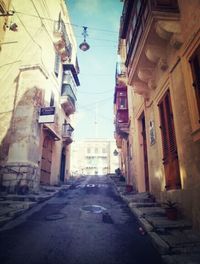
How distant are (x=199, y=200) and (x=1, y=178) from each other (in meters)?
9.81

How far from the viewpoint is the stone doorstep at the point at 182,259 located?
3.07 meters

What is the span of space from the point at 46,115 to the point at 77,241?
8.96 m

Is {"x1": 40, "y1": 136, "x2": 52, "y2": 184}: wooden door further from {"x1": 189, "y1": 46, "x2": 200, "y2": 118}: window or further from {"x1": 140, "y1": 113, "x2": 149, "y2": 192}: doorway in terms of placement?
{"x1": 189, "y1": 46, "x2": 200, "y2": 118}: window

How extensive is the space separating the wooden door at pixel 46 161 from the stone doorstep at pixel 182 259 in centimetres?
1194

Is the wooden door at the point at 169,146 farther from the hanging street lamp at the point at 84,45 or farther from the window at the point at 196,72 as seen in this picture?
the hanging street lamp at the point at 84,45

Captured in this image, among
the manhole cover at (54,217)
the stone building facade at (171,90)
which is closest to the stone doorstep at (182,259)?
the stone building facade at (171,90)

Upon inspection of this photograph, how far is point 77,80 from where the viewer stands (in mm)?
23938

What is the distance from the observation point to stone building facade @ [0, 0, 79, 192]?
35.5 feet

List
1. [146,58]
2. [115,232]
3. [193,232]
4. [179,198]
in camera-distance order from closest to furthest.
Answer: [193,232], [115,232], [179,198], [146,58]

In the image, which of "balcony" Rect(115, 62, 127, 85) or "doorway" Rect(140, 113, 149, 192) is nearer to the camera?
"doorway" Rect(140, 113, 149, 192)

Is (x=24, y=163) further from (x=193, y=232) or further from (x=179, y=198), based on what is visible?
(x=193, y=232)

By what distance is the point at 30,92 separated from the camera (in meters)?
12.2

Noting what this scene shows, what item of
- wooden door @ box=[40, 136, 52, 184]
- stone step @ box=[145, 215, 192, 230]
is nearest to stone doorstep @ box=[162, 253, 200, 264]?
stone step @ box=[145, 215, 192, 230]

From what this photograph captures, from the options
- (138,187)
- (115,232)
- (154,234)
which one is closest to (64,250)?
(115,232)
